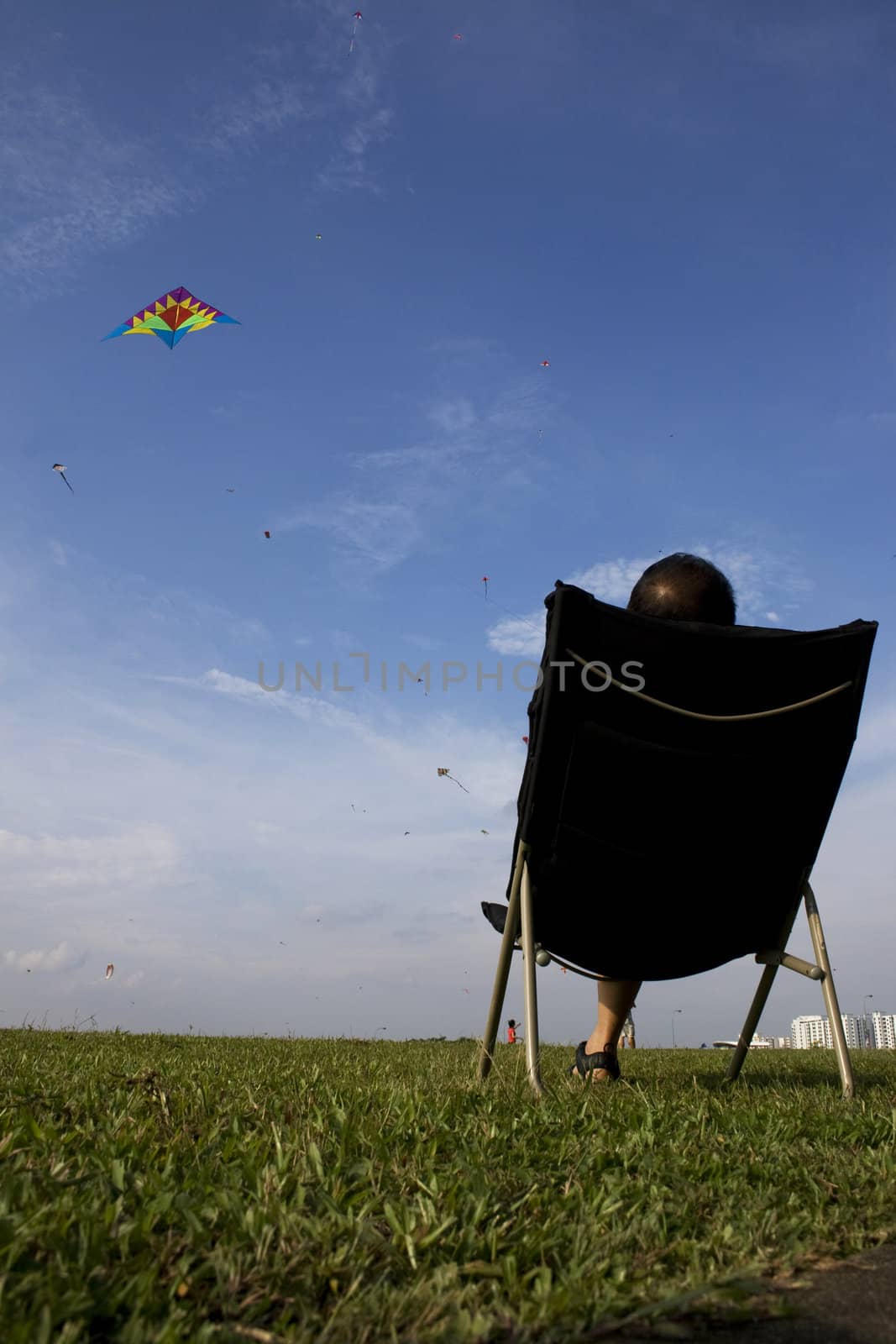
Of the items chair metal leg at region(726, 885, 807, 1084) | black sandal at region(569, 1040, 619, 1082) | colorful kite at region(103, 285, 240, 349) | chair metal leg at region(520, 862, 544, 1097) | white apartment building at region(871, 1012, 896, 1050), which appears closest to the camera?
chair metal leg at region(520, 862, 544, 1097)

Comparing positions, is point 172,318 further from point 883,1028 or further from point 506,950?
point 883,1028

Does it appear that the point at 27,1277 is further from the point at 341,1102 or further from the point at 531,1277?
the point at 341,1102

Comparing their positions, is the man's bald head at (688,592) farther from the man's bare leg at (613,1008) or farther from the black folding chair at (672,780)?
the man's bare leg at (613,1008)

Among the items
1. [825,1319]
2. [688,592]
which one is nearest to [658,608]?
[688,592]

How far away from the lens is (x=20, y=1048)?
5.27 m

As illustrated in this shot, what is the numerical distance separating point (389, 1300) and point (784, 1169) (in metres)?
1.22

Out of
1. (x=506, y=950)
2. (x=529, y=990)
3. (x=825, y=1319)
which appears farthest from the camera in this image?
(x=506, y=950)

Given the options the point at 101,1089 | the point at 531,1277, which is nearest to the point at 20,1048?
the point at 101,1089

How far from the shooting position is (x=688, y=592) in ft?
11.9

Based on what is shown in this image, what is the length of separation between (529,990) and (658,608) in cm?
148

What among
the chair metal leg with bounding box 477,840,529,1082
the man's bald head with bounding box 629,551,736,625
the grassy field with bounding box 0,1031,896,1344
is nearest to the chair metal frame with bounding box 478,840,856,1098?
the chair metal leg with bounding box 477,840,529,1082

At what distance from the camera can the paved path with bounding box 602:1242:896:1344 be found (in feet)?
4.20

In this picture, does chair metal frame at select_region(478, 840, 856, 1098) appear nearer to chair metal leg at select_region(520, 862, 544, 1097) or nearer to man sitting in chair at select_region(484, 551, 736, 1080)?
chair metal leg at select_region(520, 862, 544, 1097)

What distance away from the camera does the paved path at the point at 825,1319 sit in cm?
128
